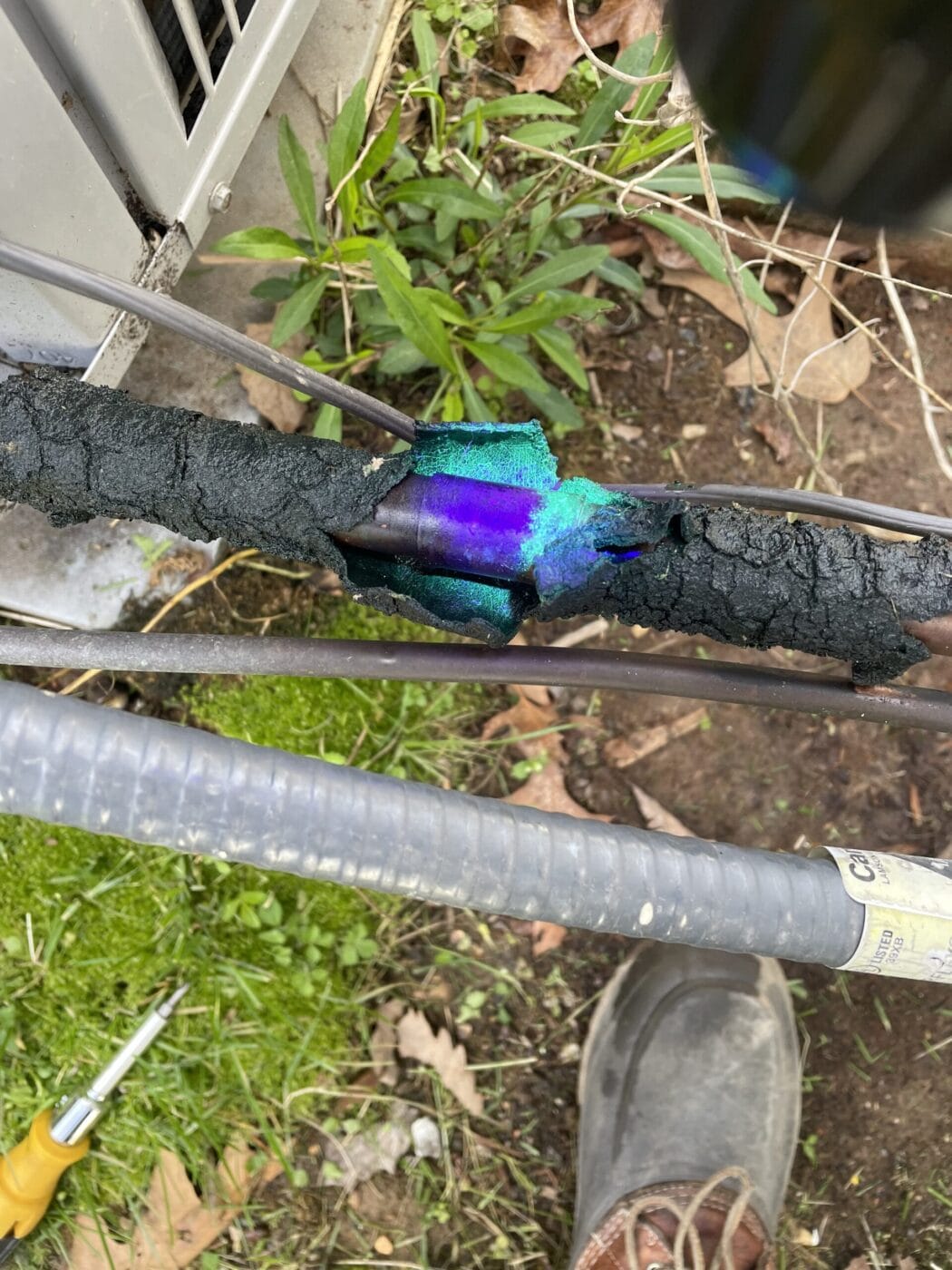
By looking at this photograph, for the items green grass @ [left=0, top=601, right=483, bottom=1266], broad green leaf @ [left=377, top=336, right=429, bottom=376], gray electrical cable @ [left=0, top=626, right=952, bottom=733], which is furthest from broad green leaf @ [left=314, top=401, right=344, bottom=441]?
gray electrical cable @ [left=0, top=626, right=952, bottom=733]

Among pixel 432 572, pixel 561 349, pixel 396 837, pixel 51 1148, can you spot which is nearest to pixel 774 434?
pixel 561 349

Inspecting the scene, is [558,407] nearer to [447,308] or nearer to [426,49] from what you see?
[447,308]

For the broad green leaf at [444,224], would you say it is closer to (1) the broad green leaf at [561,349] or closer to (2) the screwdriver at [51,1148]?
(1) the broad green leaf at [561,349]

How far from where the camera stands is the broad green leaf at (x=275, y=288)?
52.2 inches

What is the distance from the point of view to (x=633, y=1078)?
5.09ft

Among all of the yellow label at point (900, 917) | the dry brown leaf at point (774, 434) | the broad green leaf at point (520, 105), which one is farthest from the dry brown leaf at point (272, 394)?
the yellow label at point (900, 917)

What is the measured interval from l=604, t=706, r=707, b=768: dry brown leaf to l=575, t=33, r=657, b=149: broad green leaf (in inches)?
36.9

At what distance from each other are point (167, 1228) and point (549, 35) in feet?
7.00

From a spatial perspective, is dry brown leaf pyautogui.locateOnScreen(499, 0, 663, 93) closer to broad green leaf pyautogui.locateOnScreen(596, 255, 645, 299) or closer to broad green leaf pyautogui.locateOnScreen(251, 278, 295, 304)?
broad green leaf pyautogui.locateOnScreen(596, 255, 645, 299)

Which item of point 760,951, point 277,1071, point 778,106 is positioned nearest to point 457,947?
point 277,1071

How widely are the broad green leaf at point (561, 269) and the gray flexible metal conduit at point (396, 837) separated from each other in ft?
2.76

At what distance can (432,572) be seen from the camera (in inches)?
30.3

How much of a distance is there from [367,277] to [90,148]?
19.7 inches

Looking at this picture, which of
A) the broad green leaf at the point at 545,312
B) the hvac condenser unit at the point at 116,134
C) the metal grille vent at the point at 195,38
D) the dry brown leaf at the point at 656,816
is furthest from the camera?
the dry brown leaf at the point at 656,816
